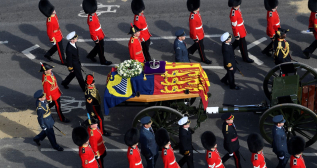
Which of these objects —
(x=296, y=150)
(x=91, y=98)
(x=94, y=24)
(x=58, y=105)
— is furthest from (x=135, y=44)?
(x=296, y=150)

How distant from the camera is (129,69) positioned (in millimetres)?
11508

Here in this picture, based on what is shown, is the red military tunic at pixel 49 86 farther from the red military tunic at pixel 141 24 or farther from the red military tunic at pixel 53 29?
the red military tunic at pixel 141 24

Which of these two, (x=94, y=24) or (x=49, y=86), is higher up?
(x=94, y=24)

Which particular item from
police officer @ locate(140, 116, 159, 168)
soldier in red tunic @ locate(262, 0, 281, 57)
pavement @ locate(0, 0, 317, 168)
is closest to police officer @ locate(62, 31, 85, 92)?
pavement @ locate(0, 0, 317, 168)

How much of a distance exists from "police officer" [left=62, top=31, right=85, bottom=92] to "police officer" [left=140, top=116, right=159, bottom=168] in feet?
11.9

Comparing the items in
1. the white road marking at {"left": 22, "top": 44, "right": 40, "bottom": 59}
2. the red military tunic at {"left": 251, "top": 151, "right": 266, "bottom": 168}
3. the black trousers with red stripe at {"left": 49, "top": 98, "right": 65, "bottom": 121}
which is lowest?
the white road marking at {"left": 22, "top": 44, "right": 40, "bottom": 59}

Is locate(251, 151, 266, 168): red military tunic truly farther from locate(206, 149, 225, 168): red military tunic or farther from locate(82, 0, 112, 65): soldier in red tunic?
locate(82, 0, 112, 65): soldier in red tunic

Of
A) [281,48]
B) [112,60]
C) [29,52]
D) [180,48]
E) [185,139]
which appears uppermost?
[281,48]

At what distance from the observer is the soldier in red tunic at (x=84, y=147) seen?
9922 millimetres

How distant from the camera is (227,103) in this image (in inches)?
505

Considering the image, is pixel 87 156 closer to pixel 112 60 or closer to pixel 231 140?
pixel 231 140

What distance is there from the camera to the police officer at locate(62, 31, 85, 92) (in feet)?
43.4

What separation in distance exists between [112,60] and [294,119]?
6.38 meters

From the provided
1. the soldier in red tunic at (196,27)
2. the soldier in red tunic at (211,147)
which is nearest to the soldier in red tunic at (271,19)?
the soldier in red tunic at (196,27)
